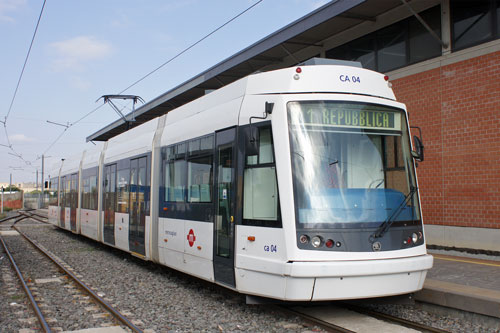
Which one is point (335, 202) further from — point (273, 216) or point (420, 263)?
point (420, 263)

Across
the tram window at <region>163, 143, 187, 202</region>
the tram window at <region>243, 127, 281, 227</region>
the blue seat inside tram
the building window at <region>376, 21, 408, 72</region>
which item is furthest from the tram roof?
the blue seat inside tram

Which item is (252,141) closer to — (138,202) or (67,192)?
(138,202)

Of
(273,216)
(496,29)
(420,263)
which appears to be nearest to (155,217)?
(273,216)

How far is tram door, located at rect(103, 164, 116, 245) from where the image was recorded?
13102mm

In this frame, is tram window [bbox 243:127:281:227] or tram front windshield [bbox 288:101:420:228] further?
tram window [bbox 243:127:281:227]

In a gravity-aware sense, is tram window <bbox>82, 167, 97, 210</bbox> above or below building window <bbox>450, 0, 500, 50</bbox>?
below

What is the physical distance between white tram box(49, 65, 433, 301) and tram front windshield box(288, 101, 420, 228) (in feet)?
0.04

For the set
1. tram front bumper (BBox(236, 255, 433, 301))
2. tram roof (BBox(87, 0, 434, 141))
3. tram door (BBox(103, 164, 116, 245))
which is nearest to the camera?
tram front bumper (BBox(236, 255, 433, 301))

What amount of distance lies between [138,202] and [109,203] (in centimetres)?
290

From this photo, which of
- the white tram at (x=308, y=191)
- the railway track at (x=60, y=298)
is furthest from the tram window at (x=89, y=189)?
the white tram at (x=308, y=191)

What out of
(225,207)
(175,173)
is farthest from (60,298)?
(225,207)

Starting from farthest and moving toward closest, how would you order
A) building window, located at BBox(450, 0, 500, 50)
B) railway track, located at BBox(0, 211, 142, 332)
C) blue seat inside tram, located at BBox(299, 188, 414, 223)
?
building window, located at BBox(450, 0, 500, 50), railway track, located at BBox(0, 211, 142, 332), blue seat inside tram, located at BBox(299, 188, 414, 223)

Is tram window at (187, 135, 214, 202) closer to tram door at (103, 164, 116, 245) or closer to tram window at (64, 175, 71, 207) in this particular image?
tram door at (103, 164, 116, 245)

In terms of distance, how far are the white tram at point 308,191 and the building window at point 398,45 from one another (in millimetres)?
5503
